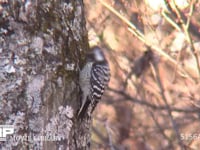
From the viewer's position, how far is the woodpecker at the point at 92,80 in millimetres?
4105

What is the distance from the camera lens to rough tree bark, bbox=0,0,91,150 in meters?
3.61

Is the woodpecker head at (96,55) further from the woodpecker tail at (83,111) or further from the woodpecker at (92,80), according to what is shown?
the woodpecker tail at (83,111)

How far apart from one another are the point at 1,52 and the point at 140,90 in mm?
3938

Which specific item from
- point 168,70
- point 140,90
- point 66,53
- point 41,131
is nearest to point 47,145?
point 41,131

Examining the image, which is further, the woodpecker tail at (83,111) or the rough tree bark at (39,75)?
the woodpecker tail at (83,111)

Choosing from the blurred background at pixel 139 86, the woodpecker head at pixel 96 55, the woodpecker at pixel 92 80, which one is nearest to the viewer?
the woodpecker at pixel 92 80

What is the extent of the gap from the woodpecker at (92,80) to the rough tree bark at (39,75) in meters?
0.11

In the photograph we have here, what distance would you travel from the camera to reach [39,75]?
12.1ft

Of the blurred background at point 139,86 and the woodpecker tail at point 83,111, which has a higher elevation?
the blurred background at point 139,86

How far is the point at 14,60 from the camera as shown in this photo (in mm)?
3637

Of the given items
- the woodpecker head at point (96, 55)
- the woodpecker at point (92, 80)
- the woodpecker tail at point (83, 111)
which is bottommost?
the woodpecker tail at point (83, 111)
